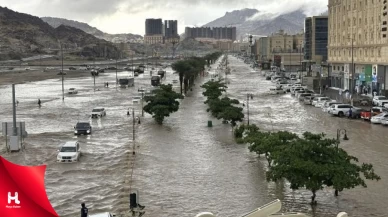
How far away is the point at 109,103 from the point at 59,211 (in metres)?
38.8

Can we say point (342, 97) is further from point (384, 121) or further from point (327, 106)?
point (384, 121)

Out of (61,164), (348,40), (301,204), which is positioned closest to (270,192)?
(301,204)

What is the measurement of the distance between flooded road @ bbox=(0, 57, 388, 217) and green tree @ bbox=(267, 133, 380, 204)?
100cm

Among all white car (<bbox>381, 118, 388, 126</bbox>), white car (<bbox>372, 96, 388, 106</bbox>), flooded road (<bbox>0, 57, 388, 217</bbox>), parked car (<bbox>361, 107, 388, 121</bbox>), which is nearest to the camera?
flooded road (<bbox>0, 57, 388, 217</bbox>)

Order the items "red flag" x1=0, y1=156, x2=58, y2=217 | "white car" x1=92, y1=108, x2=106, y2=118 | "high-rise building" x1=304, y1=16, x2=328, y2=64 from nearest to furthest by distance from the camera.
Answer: "red flag" x1=0, y1=156, x2=58, y2=217 → "white car" x1=92, y1=108, x2=106, y2=118 → "high-rise building" x1=304, y1=16, x2=328, y2=64

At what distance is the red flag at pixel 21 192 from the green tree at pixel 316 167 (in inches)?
413

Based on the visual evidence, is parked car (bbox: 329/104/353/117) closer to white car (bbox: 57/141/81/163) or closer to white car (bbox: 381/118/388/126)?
white car (bbox: 381/118/388/126)

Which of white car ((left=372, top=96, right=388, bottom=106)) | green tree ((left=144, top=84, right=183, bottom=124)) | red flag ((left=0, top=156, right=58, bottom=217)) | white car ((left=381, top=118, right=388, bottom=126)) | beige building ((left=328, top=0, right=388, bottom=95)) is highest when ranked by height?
beige building ((left=328, top=0, right=388, bottom=95))

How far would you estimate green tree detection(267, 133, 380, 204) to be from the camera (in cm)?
1702

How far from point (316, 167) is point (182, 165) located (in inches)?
350

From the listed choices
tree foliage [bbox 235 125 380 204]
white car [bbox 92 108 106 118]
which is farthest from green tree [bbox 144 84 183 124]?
tree foliage [bbox 235 125 380 204]

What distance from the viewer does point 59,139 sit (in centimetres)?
3262

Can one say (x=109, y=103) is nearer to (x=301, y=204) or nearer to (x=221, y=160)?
(x=221, y=160)

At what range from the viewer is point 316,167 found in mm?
17109
